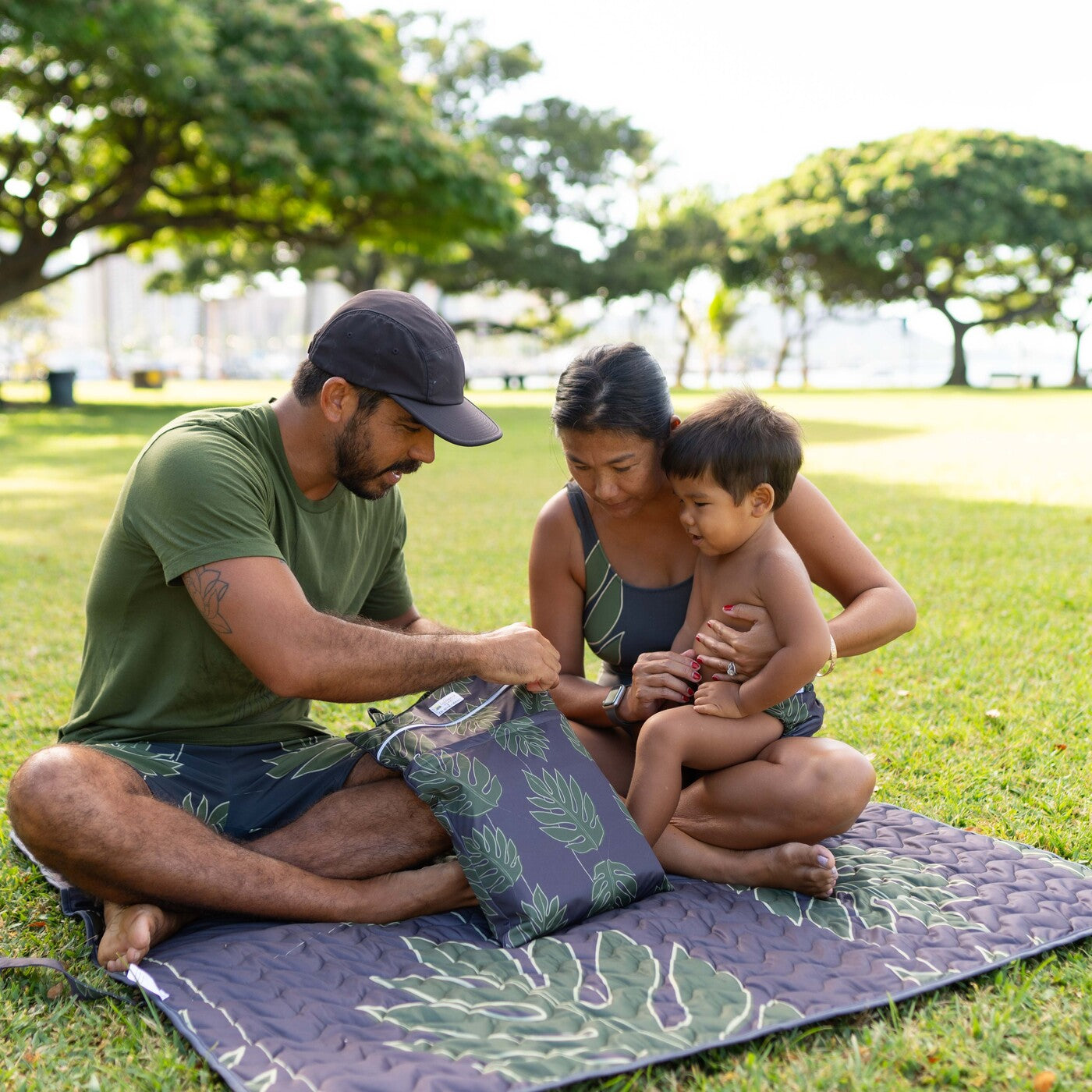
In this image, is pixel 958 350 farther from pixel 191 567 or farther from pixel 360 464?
pixel 191 567

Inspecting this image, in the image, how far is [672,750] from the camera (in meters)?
2.91

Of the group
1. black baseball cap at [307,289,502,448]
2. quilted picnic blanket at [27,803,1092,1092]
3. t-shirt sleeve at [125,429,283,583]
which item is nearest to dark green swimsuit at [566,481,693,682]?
black baseball cap at [307,289,502,448]

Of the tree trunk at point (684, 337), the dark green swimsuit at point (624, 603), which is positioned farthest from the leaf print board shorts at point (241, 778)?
the tree trunk at point (684, 337)

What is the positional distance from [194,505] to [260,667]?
0.42 metres

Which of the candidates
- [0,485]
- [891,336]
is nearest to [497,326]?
[0,485]

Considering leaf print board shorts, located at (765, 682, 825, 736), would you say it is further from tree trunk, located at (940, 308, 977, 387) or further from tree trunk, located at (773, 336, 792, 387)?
tree trunk, located at (773, 336, 792, 387)

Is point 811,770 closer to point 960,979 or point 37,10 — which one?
point 960,979

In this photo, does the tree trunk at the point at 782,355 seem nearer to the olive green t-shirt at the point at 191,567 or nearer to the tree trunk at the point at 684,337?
the tree trunk at the point at 684,337

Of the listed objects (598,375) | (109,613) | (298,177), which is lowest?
(109,613)

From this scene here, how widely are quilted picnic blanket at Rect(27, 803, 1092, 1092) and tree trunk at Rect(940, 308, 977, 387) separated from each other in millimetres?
38677

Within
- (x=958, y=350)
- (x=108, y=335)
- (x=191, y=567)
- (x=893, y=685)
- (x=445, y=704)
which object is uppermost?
(x=108, y=335)

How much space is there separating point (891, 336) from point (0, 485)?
170m

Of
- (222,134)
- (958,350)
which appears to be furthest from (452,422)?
(958,350)

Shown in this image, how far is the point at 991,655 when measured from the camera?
5.20 m
